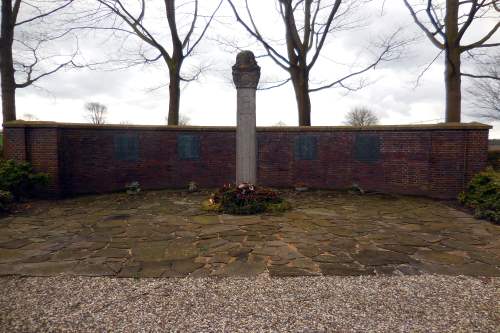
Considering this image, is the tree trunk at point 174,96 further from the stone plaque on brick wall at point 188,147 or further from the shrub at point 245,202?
the shrub at point 245,202

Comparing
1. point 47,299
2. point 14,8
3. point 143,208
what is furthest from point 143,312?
point 14,8

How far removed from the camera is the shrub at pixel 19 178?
8.30 m

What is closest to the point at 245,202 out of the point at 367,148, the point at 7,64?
the point at 367,148

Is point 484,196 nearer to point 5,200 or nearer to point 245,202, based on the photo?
point 245,202

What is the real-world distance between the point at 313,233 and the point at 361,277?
1997 millimetres

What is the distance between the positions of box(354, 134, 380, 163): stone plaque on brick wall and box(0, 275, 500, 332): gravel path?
7.06 m

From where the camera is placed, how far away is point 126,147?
10562mm

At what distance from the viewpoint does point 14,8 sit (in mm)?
12000

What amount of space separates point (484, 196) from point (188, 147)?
9.23 metres

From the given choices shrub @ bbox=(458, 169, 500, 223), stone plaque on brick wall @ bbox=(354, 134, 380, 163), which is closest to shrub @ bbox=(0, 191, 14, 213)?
stone plaque on brick wall @ bbox=(354, 134, 380, 163)

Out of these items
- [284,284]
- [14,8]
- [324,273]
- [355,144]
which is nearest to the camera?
[284,284]

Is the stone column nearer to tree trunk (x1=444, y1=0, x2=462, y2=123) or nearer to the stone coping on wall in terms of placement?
the stone coping on wall

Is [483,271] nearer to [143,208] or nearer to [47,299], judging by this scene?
[47,299]

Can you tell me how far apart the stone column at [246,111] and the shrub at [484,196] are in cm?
567
